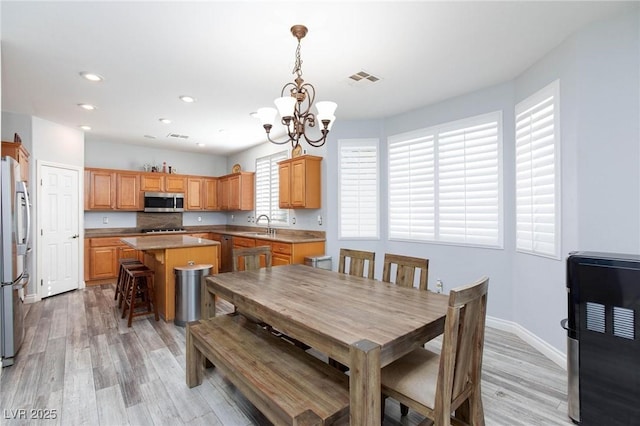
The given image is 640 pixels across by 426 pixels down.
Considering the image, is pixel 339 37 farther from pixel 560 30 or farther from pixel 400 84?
pixel 560 30

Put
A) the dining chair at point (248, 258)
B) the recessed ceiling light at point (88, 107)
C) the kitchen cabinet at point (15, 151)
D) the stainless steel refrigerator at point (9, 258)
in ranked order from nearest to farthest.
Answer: the stainless steel refrigerator at point (9, 258), the dining chair at point (248, 258), the kitchen cabinet at point (15, 151), the recessed ceiling light at point (88, 107)

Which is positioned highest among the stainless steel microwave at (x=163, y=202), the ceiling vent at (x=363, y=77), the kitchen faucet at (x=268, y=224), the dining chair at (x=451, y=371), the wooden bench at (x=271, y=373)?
the ceiling vent at (x=363, y=77)

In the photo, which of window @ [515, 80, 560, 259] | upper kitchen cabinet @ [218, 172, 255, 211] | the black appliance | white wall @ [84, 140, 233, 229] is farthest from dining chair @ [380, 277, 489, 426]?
white wall @ [84, 140, 233, 229]

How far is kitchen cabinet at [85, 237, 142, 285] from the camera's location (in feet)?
18.3

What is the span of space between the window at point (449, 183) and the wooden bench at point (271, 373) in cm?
274

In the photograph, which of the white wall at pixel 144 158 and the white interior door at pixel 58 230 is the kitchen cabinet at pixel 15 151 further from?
the white wall at pixel 144 158

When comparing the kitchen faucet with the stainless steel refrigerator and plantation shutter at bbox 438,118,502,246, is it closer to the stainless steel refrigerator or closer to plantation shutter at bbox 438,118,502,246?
plantation shutter at bbox 438,118,502,246

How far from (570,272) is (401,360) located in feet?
4.14

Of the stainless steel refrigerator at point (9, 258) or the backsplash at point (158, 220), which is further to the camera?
the backsplash at point (158, 220)

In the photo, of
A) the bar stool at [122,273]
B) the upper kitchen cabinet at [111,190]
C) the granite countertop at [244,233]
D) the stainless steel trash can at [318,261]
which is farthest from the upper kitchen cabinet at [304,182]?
the upper kitchen cabinet at [111,190]

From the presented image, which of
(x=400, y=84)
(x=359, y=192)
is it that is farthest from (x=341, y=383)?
(x=359, y=192)

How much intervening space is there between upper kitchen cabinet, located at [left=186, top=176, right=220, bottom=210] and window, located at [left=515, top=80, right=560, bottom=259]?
629 centimetres

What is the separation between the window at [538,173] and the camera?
9.18 feet

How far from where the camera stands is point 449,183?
3.94 metres
